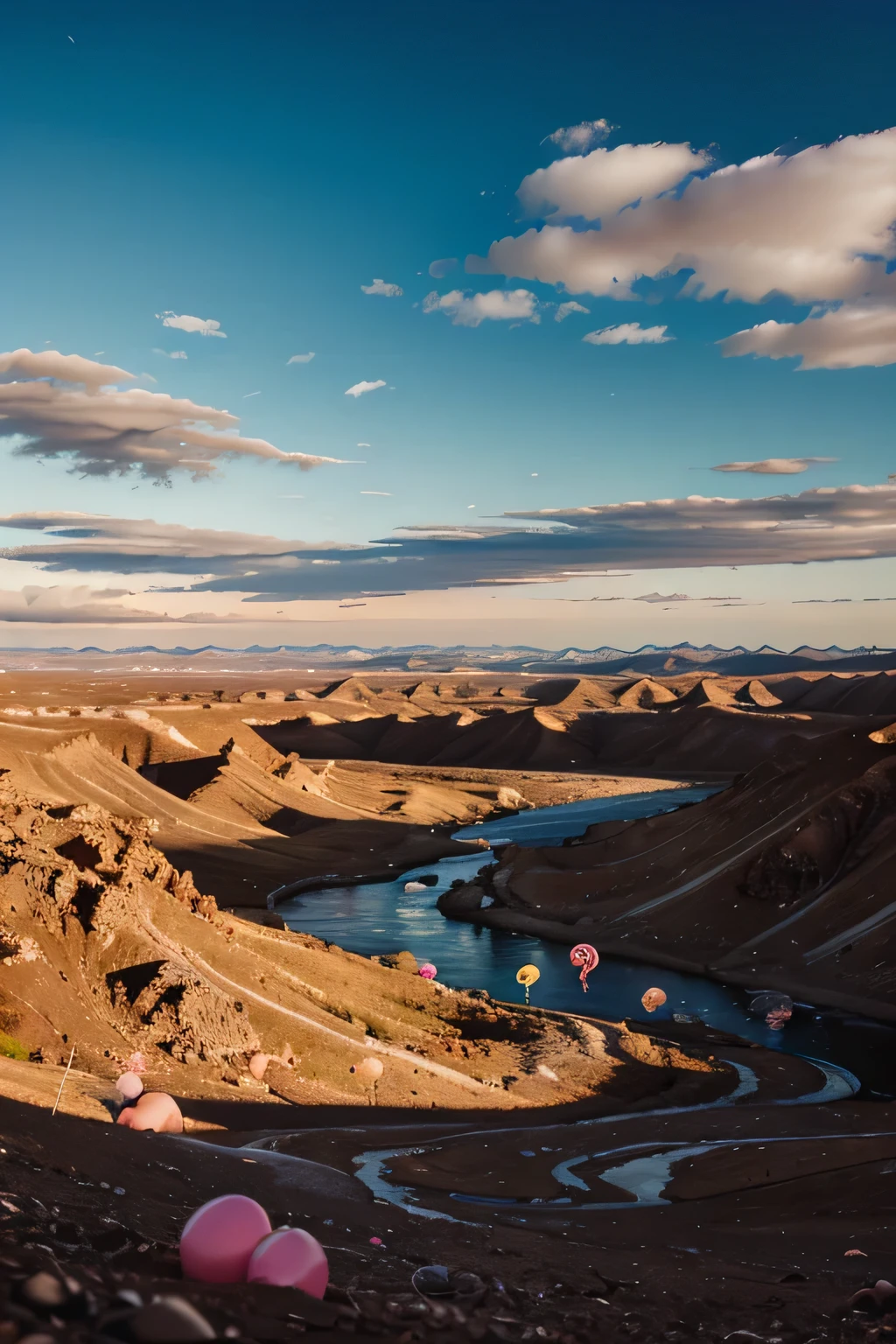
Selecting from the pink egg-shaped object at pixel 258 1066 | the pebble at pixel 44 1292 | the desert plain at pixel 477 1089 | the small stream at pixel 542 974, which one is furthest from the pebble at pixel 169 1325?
the small stream at pixel 542 974

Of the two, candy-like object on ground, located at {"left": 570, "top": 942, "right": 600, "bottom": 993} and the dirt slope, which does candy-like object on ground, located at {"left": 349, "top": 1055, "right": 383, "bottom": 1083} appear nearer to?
candy-like object on ground, located at {"left": 570, "top": 942, "right": 600, "bottom": 993}

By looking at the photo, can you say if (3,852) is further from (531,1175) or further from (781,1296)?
(781,1296)

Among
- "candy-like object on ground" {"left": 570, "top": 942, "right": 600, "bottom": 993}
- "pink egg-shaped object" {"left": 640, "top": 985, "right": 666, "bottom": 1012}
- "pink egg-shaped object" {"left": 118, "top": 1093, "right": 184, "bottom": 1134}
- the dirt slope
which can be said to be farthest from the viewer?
the dirt slope

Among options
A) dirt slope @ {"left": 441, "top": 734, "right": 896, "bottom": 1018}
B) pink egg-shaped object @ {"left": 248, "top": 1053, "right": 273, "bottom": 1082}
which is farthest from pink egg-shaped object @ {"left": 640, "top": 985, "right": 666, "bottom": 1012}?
pink egg-shaped object @ {"left": 248, "top": 1053, "right": 273, "bottom": 1082}

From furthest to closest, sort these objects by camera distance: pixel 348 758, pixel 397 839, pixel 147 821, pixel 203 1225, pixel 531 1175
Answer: pixel 348 758
pixel 397 839
pixel 147 821
pixel 531 1175
pixel 203 1225

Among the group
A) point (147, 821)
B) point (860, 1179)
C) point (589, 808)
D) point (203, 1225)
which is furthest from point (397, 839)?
point (203, 1225)

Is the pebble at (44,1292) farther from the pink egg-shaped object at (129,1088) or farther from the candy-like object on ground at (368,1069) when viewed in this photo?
the candy-like object on ground at (368,1069)

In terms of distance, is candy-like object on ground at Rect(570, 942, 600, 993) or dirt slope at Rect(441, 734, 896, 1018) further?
dirt slope at Rect(441, 734, 896, 1018)
